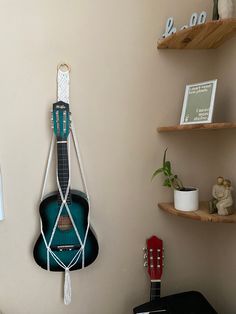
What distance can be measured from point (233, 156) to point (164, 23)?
0.68 metres

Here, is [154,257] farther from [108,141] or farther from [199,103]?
[199,103]

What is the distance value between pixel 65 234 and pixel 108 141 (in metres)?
0.47

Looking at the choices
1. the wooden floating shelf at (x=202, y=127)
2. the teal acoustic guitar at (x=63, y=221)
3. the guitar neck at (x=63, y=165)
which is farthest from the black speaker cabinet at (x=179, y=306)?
the wooden floating shelf at (x=202, y=127)

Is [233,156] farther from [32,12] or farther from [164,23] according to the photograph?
[32,12]

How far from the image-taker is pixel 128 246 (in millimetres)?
1500

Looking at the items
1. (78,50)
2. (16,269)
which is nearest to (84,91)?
(78,50)

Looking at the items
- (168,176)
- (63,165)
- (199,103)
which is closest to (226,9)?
(199,103)

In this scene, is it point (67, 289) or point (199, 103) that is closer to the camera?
point (199, 103)

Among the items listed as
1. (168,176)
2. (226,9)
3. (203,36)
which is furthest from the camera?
(168,176)

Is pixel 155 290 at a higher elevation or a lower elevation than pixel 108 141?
lower

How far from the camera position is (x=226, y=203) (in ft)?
4.13

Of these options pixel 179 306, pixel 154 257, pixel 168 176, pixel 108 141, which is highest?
pixel 108 141

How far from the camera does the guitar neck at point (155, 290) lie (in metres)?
1.44

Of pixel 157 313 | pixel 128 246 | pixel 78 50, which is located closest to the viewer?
pixel 157 313
